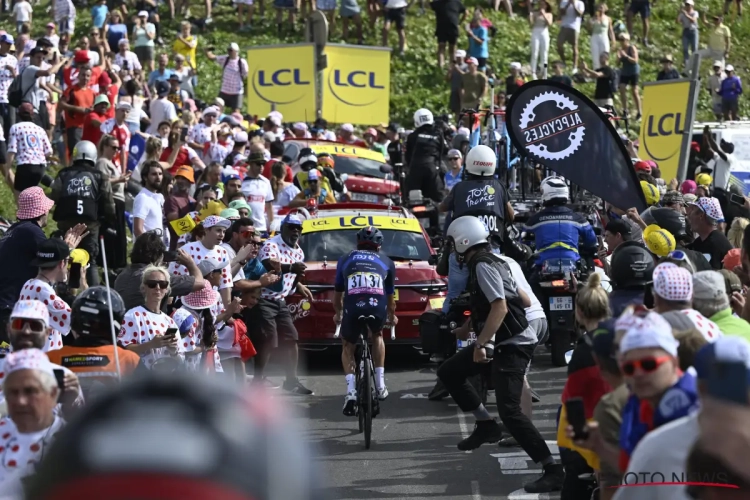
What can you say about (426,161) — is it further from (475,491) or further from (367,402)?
(475,491)

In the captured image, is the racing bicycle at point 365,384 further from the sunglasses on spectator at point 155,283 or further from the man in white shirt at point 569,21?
the man in white shirt at point 569,21

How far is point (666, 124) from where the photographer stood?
17.8 meters

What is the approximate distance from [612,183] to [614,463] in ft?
23.7

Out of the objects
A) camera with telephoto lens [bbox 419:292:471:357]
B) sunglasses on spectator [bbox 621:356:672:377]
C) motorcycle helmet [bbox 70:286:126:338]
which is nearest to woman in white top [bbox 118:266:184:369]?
motorcycle helmet [bbox 70:286:126:338]

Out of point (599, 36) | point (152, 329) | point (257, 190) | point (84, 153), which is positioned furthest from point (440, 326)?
point (599, 36)

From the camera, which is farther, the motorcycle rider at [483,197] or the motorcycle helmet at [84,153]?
the motorcycle helmet at [84,153]

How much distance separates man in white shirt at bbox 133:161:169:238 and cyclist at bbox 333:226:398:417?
3253 mm

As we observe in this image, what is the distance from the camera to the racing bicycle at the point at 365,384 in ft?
34.3

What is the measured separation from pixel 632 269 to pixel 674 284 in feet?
8.06

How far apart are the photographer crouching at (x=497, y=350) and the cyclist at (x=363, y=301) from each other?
5.14ft

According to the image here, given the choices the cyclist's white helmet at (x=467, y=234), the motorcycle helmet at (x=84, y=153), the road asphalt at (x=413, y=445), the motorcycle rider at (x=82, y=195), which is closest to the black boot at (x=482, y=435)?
the road asphalt at (x=413, y=445)

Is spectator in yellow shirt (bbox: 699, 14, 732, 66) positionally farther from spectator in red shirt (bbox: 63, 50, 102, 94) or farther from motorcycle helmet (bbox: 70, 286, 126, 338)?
motorcycle helmet (bbox: 70, 286, 126, 338)

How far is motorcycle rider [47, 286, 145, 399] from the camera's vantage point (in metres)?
6.57

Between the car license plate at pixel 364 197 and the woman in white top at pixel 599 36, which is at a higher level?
the woman in white top at pixel 599 36
